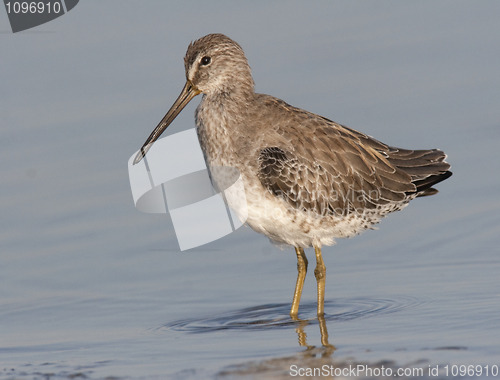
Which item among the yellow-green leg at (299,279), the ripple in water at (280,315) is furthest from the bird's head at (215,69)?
the ripple in water at (280,315)

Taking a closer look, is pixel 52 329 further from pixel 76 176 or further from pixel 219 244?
pixel 76 176

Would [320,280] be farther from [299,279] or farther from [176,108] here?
[176,108]

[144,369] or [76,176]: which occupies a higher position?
[76,176]

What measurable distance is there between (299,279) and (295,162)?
4.57 ft

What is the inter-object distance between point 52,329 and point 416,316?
3707 mm

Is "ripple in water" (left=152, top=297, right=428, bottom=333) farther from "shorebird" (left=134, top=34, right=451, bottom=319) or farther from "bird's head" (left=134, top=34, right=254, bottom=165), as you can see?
"bird's head" (left=134, top=34, right=254, bottom=165)

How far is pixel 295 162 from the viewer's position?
912 cm

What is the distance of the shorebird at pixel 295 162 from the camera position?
9031 mm

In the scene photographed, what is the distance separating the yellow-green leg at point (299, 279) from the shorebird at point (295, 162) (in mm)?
12

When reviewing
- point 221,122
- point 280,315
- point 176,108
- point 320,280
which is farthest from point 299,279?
point 176,108

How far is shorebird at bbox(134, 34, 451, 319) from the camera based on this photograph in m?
9.03

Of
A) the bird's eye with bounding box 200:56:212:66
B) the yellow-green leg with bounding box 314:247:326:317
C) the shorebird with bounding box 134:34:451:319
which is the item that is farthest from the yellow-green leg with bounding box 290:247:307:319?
the bird's eye with bounding box 200:56:212:66

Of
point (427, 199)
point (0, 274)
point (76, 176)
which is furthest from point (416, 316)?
point (76, 176)

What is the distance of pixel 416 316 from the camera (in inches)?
334
